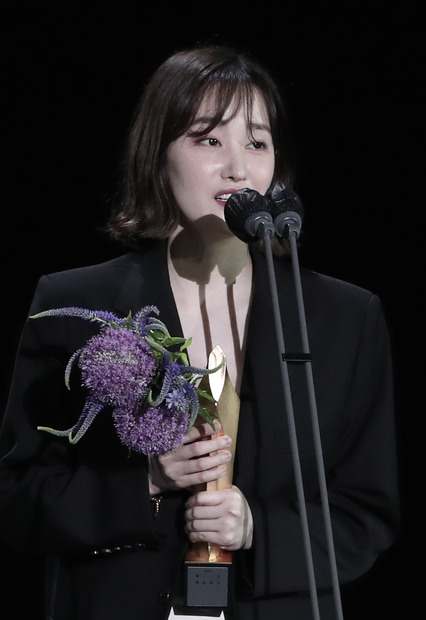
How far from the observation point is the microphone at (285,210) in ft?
6.77

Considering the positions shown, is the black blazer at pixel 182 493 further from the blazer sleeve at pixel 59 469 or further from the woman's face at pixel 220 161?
the woman's face at pixel 220 161

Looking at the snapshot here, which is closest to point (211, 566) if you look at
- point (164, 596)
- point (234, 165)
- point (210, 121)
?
point (164, 596)

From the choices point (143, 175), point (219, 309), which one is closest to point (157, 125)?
point (143, 175)

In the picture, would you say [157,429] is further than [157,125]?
No

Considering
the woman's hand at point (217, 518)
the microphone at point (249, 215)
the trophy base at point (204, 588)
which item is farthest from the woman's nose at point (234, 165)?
the trophy base at point (204, 588)

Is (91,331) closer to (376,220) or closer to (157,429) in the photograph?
(157,429)

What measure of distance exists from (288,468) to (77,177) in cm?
125

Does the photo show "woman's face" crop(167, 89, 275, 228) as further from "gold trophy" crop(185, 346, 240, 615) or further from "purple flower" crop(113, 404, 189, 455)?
"purple flower" crop(113, 404, 189, 455)

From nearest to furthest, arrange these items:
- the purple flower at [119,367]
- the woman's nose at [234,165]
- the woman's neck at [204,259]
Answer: the purple flower at [119,367], the woman's nose at [234,165], the woman's neck at [204,259]

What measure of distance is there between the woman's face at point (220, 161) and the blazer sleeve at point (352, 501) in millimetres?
417

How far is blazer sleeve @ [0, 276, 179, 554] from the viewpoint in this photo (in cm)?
232

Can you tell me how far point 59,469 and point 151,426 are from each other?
1.46ft

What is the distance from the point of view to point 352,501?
251 cm

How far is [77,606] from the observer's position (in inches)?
94.1
